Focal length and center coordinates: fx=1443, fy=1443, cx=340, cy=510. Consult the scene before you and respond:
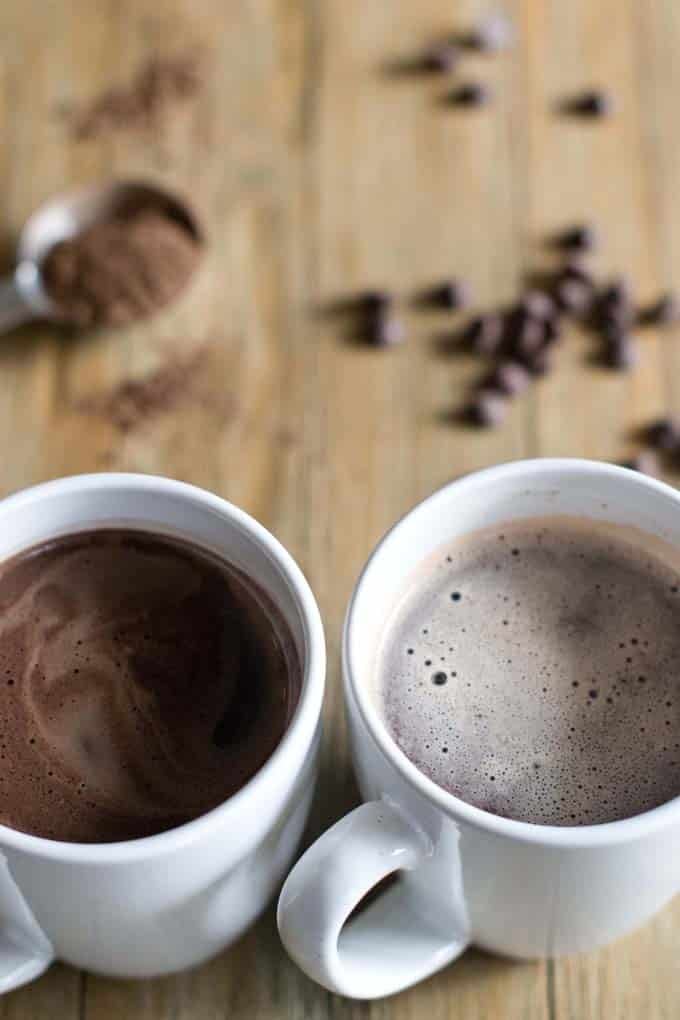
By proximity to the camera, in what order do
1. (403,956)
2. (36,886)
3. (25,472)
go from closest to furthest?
(36,886) < (403,956) < (25,472)

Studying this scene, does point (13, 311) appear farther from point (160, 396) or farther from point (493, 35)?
point (493, 35)

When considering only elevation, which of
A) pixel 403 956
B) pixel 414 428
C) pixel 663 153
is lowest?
pixel 403 956

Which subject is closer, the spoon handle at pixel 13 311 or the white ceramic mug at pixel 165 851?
the white ceramic mug at pixel 165 851

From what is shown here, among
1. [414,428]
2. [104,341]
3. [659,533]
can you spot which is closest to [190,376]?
[104,341]

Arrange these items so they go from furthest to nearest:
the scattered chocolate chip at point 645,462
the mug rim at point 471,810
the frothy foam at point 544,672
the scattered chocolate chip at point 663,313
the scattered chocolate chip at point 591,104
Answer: the scattered chocolate chip at point 591,104 < the scattered chocolate chip at point 663,313 < the scattered chocolate chip at point 645,462 < the frothy foam at point 544,672 < the mug rim at point 471,810

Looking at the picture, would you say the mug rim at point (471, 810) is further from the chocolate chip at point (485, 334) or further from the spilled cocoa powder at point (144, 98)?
the spilled cocoa powder at point (144, 98)

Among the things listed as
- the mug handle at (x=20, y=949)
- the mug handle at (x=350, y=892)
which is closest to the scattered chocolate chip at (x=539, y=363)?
the mug handle at (x=350, y=892)

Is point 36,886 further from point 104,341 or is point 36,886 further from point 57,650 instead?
point 104,341
